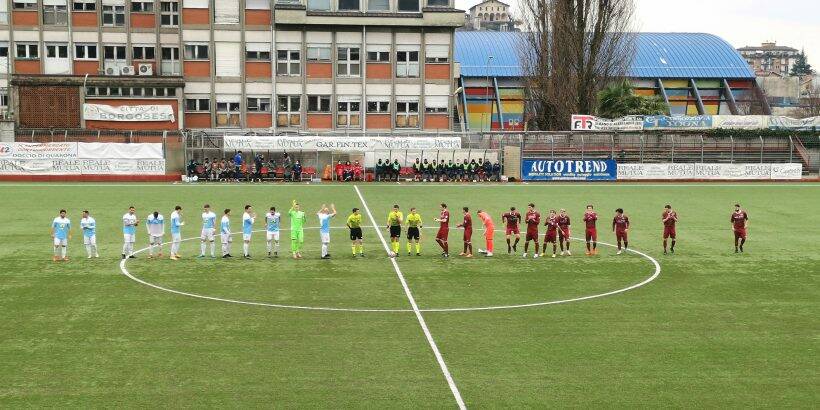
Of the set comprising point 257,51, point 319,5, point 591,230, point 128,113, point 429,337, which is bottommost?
point 429,337

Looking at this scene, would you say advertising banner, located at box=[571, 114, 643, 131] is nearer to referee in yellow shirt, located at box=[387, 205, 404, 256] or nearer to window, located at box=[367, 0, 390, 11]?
window, located at box=[367, 0, 390, 11]

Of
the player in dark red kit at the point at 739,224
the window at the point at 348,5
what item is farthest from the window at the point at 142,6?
the player in dark red kit at the point at 739,224

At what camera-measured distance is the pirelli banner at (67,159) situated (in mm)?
56031

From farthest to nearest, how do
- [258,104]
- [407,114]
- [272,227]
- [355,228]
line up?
[407,114] < [258,104] < [355,228] < [272,227]

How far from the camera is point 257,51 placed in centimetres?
6825

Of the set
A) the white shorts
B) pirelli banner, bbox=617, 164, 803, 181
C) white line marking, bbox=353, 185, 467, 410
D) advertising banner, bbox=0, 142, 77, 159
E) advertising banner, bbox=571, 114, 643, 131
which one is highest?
advertising banner, bbox=571, 114, 643, 131

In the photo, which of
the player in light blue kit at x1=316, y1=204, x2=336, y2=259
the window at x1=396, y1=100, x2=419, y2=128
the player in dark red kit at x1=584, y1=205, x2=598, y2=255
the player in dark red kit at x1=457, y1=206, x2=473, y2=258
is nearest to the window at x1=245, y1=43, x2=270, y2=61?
the window at x1=396, y1=100, x2=419, y2=128

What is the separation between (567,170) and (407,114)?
16.5 meters

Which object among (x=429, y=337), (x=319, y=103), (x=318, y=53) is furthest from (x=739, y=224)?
(x=318, y=53)

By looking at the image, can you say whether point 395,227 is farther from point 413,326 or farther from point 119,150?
point 119,150

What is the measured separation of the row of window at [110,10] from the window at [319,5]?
11.0m

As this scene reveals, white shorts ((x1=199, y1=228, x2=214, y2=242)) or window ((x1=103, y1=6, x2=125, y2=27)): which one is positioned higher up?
window ((x1=103, y1=6, x2=125, y2=27))

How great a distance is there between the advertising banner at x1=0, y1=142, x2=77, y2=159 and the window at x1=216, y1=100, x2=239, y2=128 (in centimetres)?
1472

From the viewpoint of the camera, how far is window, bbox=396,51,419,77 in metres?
69.6
